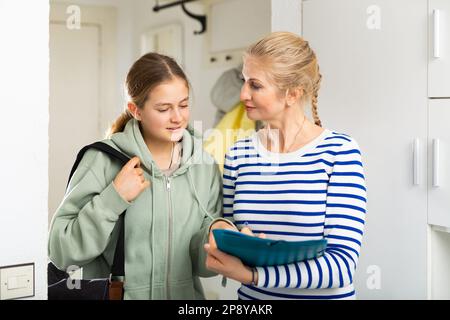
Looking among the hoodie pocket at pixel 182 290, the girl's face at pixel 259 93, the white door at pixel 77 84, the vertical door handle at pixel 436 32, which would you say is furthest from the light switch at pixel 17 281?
the white door at pixel 77 84

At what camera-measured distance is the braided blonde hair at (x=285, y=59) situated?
1163mm

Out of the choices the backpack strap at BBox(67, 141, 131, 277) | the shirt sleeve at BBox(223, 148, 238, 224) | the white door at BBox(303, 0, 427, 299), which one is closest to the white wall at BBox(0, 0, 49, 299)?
the backpack strap at BBox(67, 141, 131, 277)

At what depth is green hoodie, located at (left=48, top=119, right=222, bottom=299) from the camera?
3.75 ft

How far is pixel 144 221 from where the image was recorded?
1.21 metres

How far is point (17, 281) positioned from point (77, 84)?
231 cm

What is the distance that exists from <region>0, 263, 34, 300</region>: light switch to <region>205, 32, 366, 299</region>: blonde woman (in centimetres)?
34

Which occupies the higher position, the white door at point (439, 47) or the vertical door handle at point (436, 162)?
the white door at point (439, 47)

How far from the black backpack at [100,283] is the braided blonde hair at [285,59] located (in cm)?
35

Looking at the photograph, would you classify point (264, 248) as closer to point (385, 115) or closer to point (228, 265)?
point (228, 265)

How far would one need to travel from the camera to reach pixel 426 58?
1.38 metres

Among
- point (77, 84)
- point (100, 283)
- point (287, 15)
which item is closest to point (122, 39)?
point (77, 84)

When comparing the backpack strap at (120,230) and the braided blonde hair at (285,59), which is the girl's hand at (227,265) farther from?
the braided blonde hair at (285,59)

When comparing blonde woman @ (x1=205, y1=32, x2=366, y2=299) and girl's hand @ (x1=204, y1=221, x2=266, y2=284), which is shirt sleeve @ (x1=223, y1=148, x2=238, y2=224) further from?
girl's hand @ (x1=204, y1=221, x2=266, y2=284)
